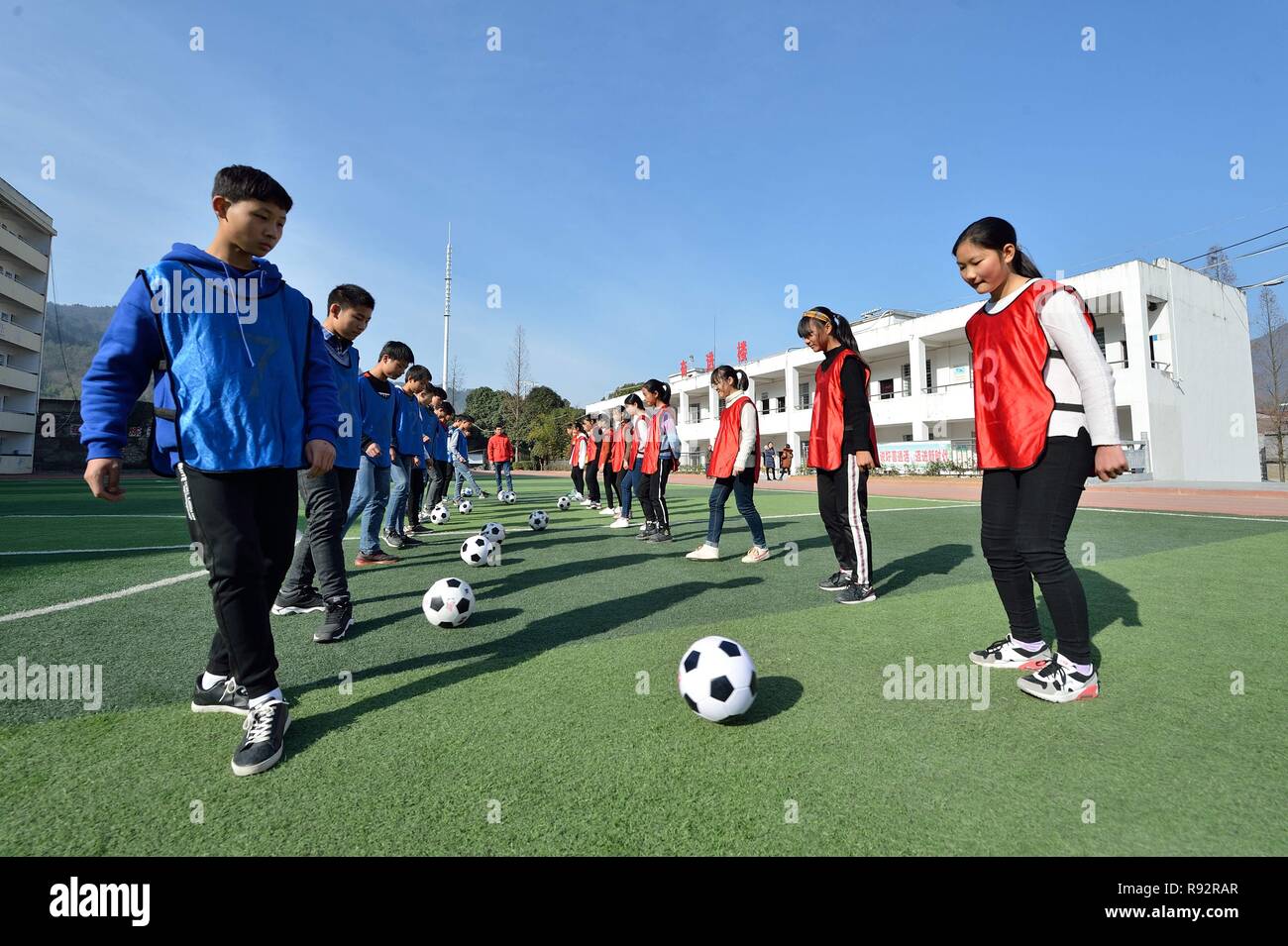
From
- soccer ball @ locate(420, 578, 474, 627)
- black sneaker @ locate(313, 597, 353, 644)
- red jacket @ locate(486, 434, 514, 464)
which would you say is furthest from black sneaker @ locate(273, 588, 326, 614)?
red jacket @ locate(486, 434, 514, 464)

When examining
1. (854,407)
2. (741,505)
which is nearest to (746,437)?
(741,505)

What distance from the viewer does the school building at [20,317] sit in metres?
36.6

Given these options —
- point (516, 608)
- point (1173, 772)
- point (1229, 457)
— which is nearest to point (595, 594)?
point (516, 608)

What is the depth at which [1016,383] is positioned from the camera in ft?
8.95

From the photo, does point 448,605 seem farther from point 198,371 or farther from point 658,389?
point 658,389

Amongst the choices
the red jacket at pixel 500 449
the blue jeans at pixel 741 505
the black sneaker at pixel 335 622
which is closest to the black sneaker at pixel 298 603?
the black sneaker at pixel 335 622

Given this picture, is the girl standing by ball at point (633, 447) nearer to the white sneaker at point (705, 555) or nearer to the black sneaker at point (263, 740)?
the white sneaker at point (705, 555)

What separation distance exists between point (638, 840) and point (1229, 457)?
35410 millimetres

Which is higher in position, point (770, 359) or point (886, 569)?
point (770, 359)

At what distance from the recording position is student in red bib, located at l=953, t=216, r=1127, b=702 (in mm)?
2555

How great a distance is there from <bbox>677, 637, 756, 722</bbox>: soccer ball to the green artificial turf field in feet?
0.27

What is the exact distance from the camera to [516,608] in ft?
13.8

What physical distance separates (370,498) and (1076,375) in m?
5.76
